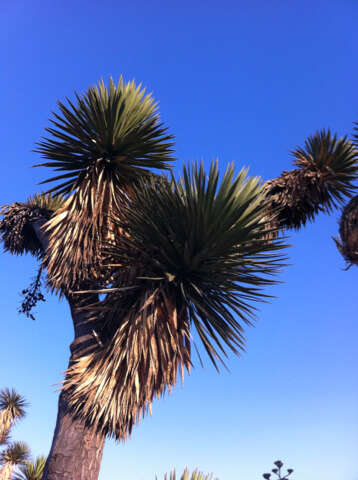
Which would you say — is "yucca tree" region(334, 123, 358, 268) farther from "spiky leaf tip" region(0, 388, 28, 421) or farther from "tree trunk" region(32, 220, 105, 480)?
"spiky leaf tip" region(0, 388, 28, 421)

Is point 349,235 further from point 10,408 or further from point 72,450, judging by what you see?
point 10,408

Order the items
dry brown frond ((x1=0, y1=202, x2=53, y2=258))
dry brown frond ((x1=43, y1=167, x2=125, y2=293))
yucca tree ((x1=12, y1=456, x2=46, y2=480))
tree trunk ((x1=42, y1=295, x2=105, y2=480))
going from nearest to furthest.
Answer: tree trunk ((x1=42, y1=295, x2=105, y2=480)) < dry brown frond ((x1=43, y1=167, x2=125, y2=293)) < dry brown frond ((x1=0, y1=202, x2=53, y2=258)) < yucca tree ((x1=12, y1=456, x2=46, y2=480))

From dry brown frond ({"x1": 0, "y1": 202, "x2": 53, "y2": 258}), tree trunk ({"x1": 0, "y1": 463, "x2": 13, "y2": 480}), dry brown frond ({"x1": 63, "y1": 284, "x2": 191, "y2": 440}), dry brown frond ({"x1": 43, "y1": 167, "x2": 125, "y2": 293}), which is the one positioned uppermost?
dry brown frond ({"x1": 0, "y1": 202, "x2": 53, "y2": 258})

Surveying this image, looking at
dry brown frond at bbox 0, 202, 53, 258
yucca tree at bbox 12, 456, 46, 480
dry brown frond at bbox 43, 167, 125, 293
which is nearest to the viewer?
dry brown frond at bbox 43, 167, 125, 293

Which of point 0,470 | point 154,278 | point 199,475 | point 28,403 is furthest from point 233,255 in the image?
point 28,403

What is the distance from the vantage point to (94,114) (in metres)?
6.17

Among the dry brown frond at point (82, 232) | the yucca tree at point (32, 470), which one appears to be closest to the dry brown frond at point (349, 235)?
the dry brown frond at point (82, 232)

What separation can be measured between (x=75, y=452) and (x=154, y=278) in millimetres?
2225

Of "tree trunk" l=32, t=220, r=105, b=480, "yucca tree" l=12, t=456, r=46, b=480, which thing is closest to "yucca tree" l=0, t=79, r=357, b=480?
"tree trunk" l=32, t=220, r=105, b=480

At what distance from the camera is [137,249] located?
5328 millimetres

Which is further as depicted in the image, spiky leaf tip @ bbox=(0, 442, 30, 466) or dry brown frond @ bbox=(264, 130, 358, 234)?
spiky leaf tip @ bbox=(0, 442, 30, 466)

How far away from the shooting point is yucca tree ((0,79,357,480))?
458 centimetres

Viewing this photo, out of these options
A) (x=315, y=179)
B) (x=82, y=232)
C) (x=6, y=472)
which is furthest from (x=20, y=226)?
(x=6, y=472)

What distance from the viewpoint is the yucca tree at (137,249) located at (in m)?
4.58
